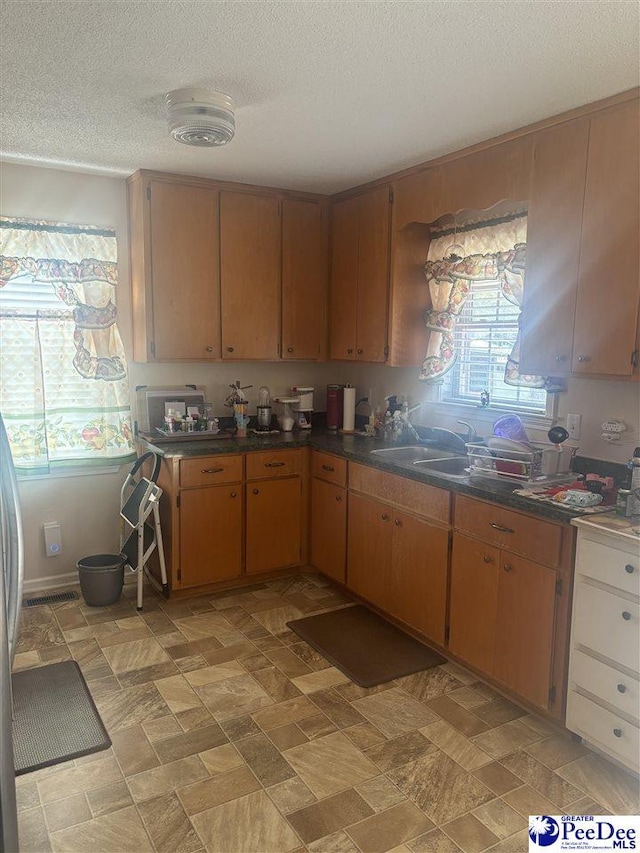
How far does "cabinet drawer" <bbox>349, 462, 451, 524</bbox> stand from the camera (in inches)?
120

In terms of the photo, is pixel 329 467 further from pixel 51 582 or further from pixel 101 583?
pixel 51 582

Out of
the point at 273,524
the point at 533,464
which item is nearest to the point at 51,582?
the point at 273,524

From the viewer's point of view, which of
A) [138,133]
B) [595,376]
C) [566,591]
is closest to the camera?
[566,591]

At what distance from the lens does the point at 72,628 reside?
3.45m

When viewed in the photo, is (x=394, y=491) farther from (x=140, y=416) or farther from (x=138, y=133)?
(x=138, y=133)

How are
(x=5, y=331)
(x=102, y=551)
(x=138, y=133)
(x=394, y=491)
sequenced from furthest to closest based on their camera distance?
1. (x=102, y=551)
2. (x=5, y=331)
3. (x=394, y=491)
4. (x=138, y=133)

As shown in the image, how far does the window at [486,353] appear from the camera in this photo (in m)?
3.45

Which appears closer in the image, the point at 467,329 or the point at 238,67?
the point at 238,67

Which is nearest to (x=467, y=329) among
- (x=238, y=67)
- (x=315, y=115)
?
(x=315, y=115)

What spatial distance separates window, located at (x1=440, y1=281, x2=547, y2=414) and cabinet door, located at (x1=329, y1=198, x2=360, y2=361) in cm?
74

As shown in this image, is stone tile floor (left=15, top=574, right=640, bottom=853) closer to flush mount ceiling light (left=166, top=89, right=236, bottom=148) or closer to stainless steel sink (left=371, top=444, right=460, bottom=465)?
stainless steel sink (left=371, top=444, right=460, bottom=465)

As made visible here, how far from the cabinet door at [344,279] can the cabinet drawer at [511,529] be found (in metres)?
1.65

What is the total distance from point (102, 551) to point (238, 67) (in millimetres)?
3020

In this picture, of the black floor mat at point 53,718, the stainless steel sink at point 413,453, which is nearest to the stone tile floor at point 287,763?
the black floor mat at point 53,718
